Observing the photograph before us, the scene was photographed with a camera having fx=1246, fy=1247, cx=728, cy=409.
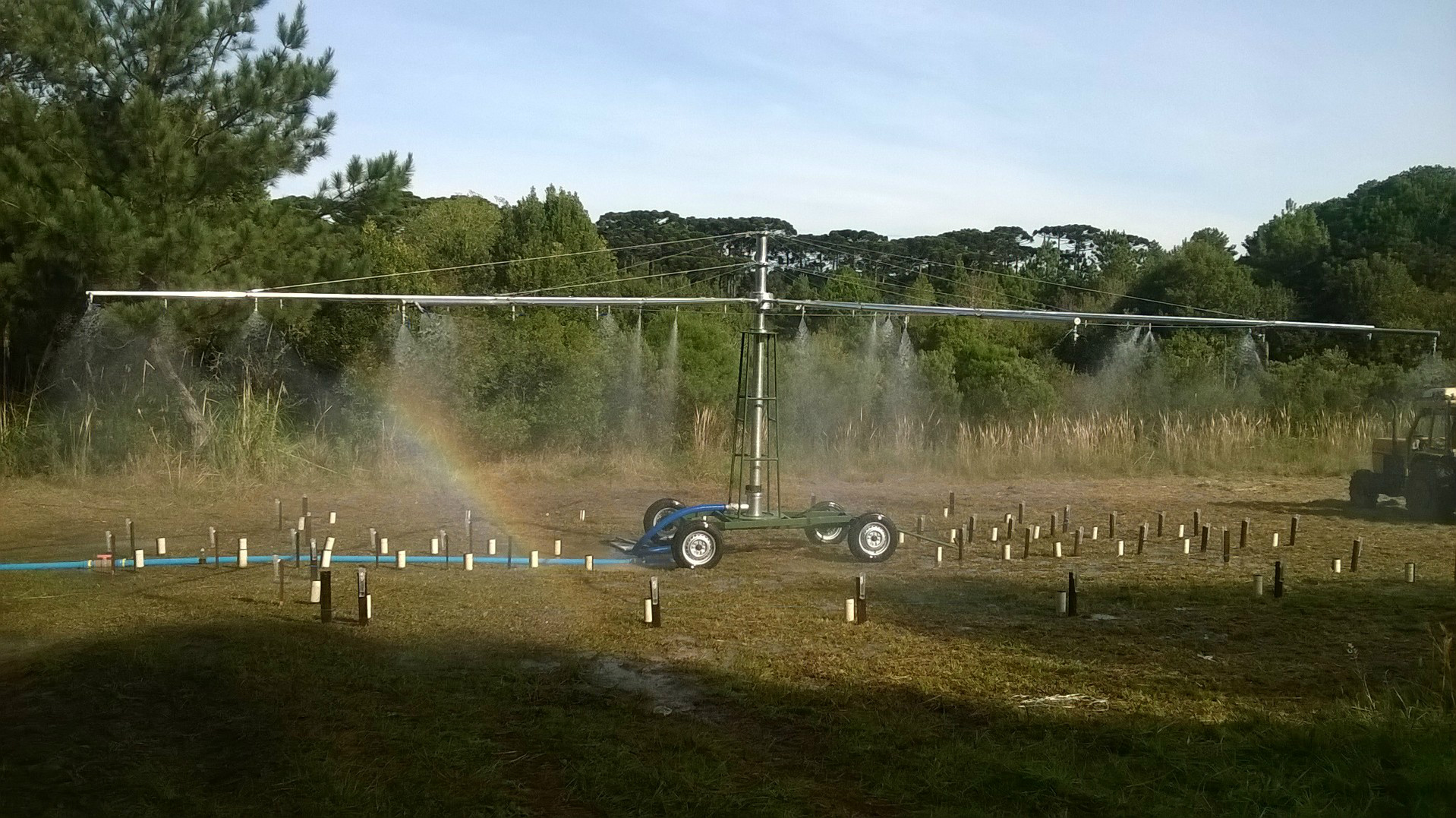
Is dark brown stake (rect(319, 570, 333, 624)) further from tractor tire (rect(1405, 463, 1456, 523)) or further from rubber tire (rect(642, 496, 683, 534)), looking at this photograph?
tractor tire (rect(1405, 463, 1456, 523))

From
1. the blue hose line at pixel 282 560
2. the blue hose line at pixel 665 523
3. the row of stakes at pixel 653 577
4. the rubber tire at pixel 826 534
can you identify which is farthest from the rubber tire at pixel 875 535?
the blue hose line at pixel 282 560

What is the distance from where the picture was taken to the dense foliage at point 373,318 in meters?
18.2

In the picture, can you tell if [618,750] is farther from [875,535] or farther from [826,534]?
[826,534]

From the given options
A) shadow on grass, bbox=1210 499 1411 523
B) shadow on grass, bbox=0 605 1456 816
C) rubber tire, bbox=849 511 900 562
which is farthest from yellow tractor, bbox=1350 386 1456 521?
shadow on grass, bbox=0 605 1456 816

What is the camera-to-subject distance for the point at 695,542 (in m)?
12.0

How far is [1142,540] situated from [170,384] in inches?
592

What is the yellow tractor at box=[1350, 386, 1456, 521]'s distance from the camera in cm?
1616

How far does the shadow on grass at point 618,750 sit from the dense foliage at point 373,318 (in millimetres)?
7265

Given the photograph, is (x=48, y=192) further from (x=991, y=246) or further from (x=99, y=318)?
(x=991, y=246)

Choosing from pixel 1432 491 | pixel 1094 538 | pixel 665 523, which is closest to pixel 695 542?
pixel 665 523

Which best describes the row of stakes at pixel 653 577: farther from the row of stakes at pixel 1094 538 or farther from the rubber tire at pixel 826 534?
the rubber tire at pixel 826 534

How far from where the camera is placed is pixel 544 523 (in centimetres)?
1594

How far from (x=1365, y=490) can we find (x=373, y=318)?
54.8ft

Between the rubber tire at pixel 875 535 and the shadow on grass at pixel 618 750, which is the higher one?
the rubber tire at pixel 875 535
